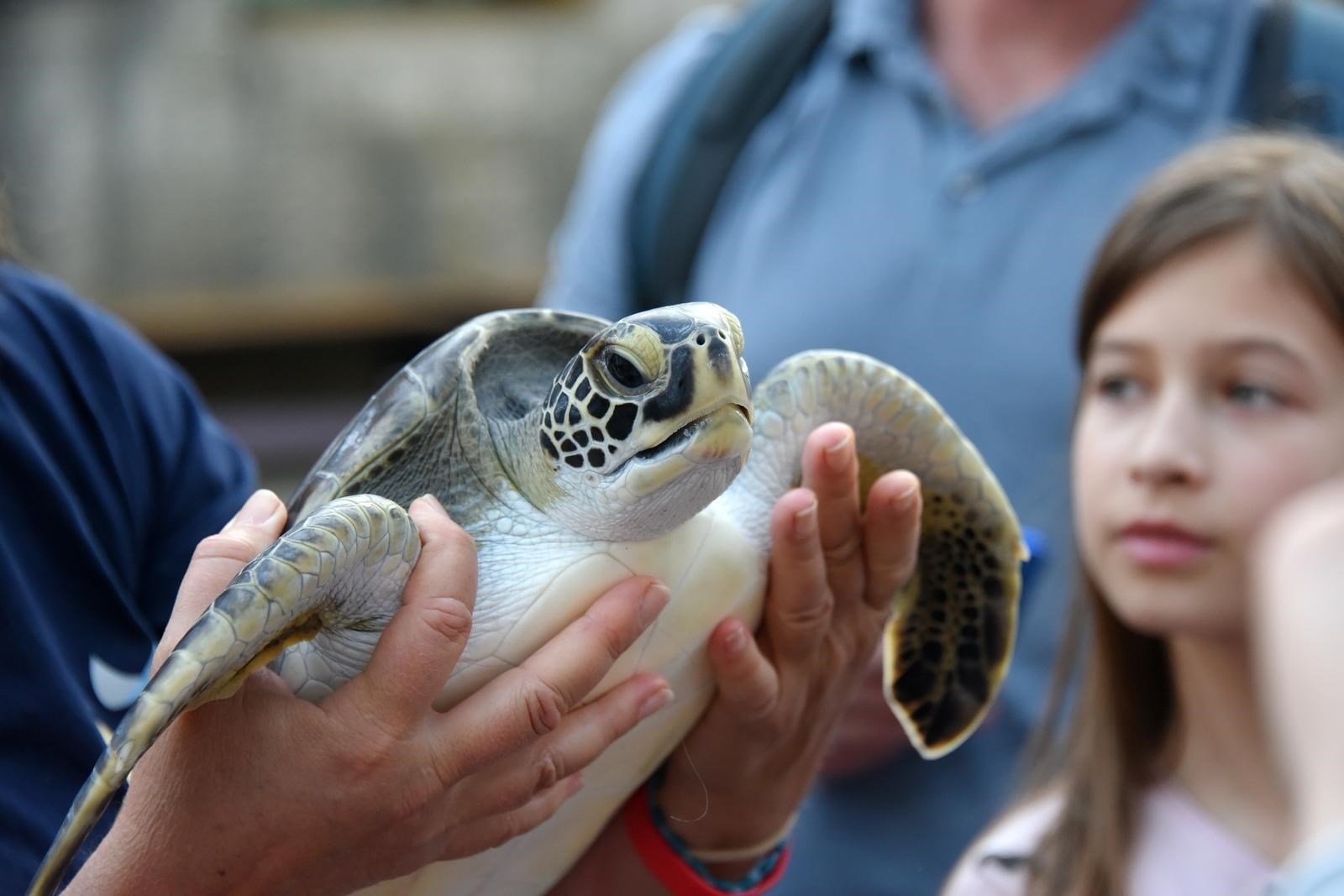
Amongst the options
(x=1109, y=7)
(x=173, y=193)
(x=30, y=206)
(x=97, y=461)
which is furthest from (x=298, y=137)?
(x=97, y=461)

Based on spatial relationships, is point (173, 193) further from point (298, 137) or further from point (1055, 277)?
point (1055, 277)

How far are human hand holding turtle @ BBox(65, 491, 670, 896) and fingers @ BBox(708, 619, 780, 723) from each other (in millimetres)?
119

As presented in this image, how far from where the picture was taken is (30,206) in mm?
4957

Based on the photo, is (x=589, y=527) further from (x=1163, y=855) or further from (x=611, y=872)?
(x=1163, y=855)

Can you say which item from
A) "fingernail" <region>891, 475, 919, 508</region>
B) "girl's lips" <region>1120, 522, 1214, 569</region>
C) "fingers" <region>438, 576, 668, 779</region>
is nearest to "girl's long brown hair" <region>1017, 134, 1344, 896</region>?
"girl's lips" <region>1120, 522, 1214, 569</region>

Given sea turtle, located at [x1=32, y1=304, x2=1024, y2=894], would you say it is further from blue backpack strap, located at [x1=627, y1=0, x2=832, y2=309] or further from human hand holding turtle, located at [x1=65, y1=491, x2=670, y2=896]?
blue backpack strap, located at [x1=627, y1=0, x2=832, y2=309]

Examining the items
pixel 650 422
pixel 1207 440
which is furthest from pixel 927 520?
pixel 650 422

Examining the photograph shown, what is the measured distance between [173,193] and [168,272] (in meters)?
0.34

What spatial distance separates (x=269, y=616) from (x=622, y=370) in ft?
0.82

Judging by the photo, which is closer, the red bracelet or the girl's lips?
the red bracelet

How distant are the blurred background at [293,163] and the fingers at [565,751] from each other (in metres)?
4.29

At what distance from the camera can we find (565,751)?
2.64 feet

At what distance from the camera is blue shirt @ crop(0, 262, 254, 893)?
813 mm

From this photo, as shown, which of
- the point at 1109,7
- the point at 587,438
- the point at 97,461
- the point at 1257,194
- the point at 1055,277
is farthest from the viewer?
the point at 1109,7
